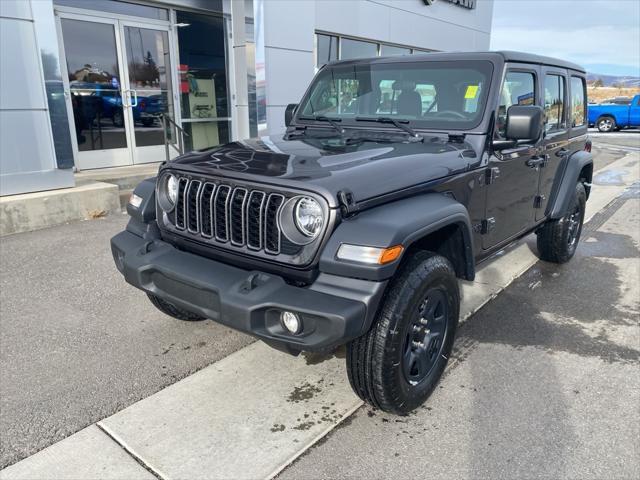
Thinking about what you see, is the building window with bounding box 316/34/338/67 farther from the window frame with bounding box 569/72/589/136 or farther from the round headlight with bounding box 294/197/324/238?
the round headlight with bounding box 294/197/324/238

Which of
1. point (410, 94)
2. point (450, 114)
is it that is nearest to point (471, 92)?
point (450, 114)

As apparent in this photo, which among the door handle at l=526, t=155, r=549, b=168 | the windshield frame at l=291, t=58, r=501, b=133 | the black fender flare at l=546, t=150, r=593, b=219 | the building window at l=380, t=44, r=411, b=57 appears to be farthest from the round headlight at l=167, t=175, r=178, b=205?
the building window at l=380, t=44, r=411, b=57

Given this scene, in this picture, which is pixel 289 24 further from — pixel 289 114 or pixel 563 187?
pixel 563 187

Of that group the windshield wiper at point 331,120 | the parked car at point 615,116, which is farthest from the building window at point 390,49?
the parked car at point 615,116

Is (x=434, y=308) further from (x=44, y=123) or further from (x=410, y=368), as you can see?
(x=44, y=123)

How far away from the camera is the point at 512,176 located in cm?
372

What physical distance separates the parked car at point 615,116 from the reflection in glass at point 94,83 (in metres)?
22.4

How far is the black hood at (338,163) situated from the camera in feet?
8.15

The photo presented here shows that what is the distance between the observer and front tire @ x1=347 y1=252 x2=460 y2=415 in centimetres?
245

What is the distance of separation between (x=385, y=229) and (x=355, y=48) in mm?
10368

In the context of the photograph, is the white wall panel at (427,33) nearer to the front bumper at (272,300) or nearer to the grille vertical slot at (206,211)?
the grille vertical slot at (206,211)

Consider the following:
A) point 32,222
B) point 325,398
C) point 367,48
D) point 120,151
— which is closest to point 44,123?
point 32,222

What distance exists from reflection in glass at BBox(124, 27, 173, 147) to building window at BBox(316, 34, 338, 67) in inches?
123

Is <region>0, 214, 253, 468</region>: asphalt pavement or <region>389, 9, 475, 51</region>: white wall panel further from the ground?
<region>389, 9, 475, 51</region>: white wall panel
